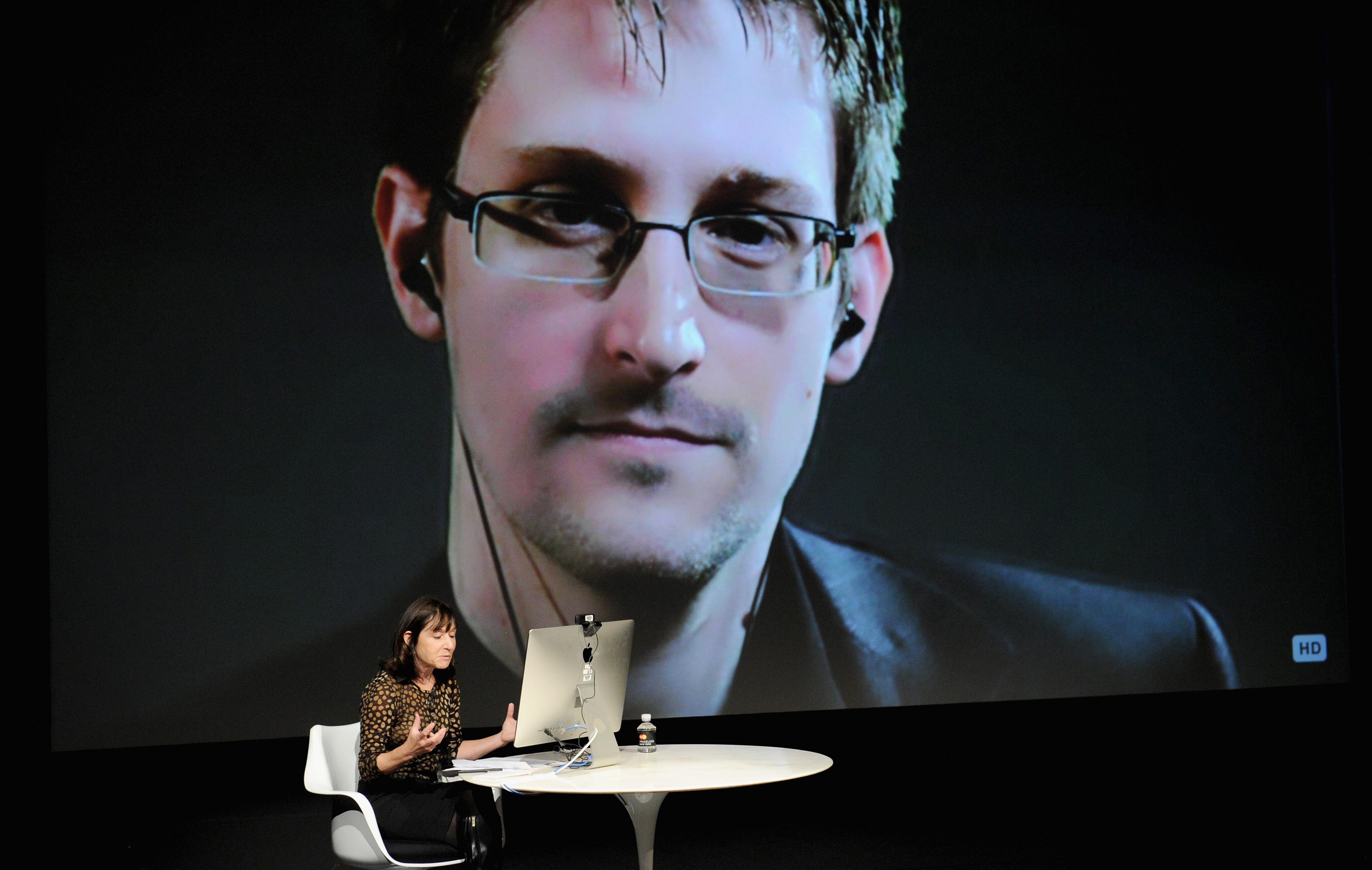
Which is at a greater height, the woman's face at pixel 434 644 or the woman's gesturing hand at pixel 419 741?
the woman's face at pixel 434 644

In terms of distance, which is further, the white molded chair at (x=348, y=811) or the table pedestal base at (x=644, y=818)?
the table pedestal base at (x=644, y=818)

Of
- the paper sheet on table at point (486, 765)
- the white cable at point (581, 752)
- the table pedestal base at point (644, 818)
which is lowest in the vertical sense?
the table pedestal base at point (644, 818)

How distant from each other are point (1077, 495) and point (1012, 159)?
1409mm

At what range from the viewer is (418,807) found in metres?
3.08

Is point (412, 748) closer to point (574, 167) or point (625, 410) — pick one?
point (625, 410)

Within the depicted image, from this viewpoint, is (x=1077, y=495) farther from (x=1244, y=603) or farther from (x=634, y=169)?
(x=634, y=169)

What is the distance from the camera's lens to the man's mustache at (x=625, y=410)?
4.42 meters

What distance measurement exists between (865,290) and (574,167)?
4.10 feet

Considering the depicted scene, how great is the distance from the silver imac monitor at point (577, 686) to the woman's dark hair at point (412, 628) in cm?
23

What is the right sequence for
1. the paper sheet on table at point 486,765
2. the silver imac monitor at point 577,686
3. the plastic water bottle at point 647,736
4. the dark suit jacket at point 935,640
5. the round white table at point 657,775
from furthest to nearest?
the dark suit jacket at point 935,640
the plastic water bottle at point 647,736
the paper sheet on table at point 486,765
the silver imac monitor at point 577,686
the round white table at point 657,775

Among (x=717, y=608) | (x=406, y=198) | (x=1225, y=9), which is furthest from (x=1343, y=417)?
(x=406, y=198)

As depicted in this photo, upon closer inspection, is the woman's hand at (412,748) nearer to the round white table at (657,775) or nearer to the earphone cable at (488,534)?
the round white table at (657,775)

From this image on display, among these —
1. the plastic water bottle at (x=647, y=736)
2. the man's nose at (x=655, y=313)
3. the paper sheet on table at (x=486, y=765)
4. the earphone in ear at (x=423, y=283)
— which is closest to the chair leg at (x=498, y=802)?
the paper sheet on table at (x=486, y=765)

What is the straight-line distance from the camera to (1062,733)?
511 cm
